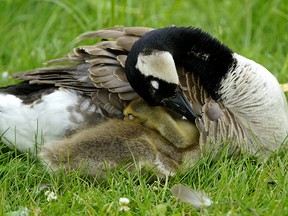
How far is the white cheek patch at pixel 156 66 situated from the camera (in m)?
5.05

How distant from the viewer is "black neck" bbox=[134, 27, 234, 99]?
5.49 metres

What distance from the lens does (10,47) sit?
750 cm

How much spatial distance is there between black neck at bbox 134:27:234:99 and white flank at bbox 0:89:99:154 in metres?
0.79

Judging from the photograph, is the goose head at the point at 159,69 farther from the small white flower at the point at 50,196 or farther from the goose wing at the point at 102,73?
the small white flower at the point at 50,196

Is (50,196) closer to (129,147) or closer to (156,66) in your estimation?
(129,147)

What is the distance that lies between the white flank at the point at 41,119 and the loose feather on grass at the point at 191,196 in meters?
1.07

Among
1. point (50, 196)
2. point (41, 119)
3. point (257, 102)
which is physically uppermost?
point (257, 102)

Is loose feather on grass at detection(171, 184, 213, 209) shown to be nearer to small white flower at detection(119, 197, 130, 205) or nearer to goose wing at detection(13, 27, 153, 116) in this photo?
small white flower at detection(119, 197, 130, 205)

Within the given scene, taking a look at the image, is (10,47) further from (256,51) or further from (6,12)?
(256,51)

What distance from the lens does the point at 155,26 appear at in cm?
755

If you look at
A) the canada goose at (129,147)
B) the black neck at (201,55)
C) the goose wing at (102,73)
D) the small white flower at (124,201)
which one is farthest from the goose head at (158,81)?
the small white flower at (124,201)

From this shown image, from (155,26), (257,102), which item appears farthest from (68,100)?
(155,26)

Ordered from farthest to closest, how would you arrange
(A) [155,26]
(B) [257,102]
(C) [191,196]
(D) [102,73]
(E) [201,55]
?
(A) [155,26] → (E) [201,55] → (B) [257,102] → (D) [102,73] → (C) [191,196]

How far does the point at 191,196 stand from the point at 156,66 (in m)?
0.99
